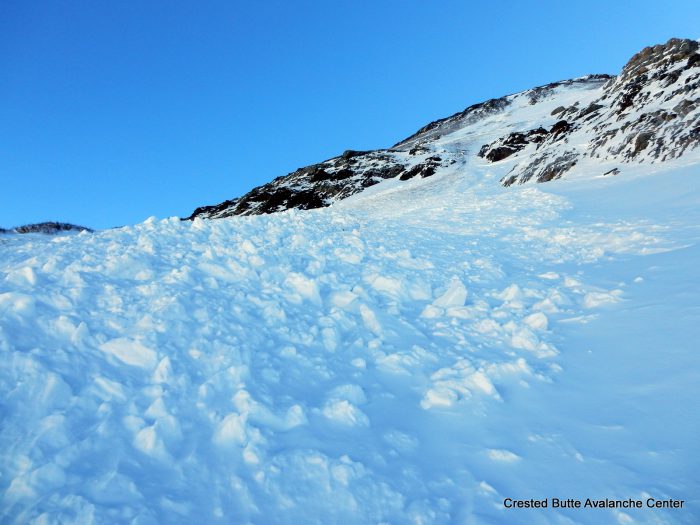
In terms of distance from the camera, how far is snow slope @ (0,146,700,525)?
357cm

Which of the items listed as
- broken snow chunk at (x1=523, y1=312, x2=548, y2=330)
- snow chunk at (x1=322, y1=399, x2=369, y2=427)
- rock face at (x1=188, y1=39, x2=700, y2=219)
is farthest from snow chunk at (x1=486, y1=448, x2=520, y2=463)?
rock face at (x1=188, y1=39, x2=700, y2=219)

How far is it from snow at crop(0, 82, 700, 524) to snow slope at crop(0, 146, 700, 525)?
2 centimetres

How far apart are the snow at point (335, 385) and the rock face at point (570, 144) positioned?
50.6 feet

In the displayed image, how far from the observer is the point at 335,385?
5.22 metres

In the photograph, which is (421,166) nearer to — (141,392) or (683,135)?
(683,135)

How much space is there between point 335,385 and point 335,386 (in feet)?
0.10

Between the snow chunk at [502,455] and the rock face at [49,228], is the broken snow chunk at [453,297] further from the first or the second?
the rock face at [49,228]

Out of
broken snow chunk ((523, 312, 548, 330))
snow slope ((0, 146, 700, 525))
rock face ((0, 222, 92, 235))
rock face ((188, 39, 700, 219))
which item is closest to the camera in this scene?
snow slope ((0, 146, 700, 525))

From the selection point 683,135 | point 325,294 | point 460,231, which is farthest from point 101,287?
point 683,135

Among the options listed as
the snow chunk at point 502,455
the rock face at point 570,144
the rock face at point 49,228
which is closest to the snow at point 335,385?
the snow chunk at point 502,455

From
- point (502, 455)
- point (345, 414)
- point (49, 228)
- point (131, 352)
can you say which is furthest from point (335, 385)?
point (49, 228)

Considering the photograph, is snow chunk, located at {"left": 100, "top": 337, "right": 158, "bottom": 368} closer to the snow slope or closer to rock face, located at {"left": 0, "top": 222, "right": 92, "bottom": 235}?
the snow slope

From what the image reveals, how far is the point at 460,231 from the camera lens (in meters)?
13.7

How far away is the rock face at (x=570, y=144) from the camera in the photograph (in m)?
20.9
